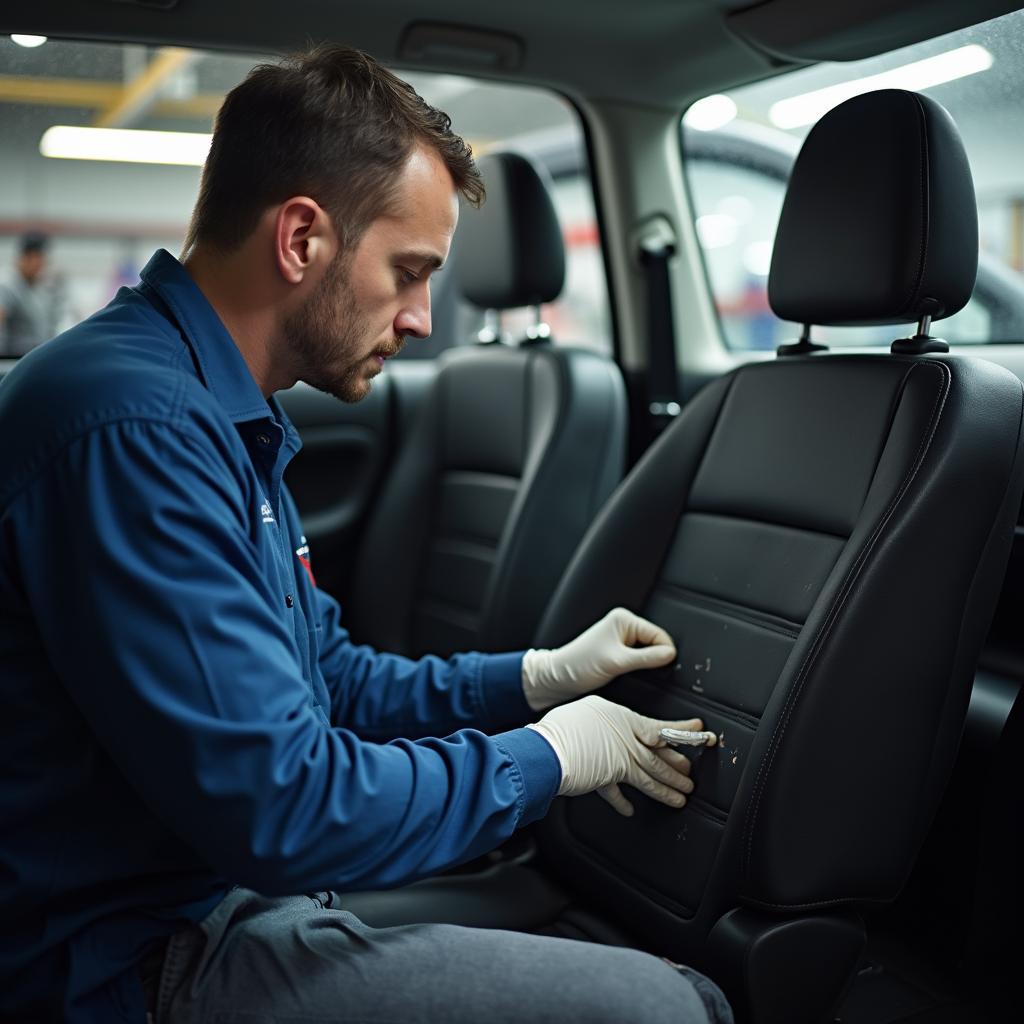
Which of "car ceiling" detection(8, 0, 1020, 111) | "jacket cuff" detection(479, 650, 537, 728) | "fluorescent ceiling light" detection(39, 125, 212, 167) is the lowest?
"jacket cuff" detection(479, 650, 537, 728)

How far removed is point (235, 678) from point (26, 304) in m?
2.10

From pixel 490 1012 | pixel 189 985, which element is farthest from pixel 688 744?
pixel 189 985

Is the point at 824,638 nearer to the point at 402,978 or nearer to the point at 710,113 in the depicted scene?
the point at 402,978

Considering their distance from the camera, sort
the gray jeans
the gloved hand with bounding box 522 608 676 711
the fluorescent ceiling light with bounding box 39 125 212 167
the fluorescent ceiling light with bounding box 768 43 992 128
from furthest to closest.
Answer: the fluorescent ceiling light with bounding box 39 125 212 167, the fluorescent ceiling light with bounding box 768 43 992 128, the gloved hand with bounding box 522 608 676 711, the gray jeans

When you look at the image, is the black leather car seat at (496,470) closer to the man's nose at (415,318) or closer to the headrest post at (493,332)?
the headrest post at (493,332)

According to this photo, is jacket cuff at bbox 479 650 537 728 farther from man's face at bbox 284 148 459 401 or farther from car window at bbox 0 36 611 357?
car window at bbox 0 36 611 357

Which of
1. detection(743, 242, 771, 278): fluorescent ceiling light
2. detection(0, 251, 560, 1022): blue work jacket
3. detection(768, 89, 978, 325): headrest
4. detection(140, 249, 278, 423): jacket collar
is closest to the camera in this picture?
detection(0, 251, 560, 1022): blue work jacket

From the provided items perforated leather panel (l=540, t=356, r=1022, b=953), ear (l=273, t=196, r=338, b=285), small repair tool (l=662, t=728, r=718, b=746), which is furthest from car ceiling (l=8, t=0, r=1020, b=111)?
small repair tool (l=662, t=728, r=718, b=746)

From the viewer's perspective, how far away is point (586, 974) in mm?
1141

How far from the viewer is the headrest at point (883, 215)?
4.90 ft

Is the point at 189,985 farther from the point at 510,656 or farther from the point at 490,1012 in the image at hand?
the point at 510,656

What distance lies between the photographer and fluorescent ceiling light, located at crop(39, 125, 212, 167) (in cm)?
252

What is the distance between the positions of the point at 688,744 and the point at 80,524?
0.83m

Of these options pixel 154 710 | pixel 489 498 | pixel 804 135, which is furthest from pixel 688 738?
pixel 804 135
